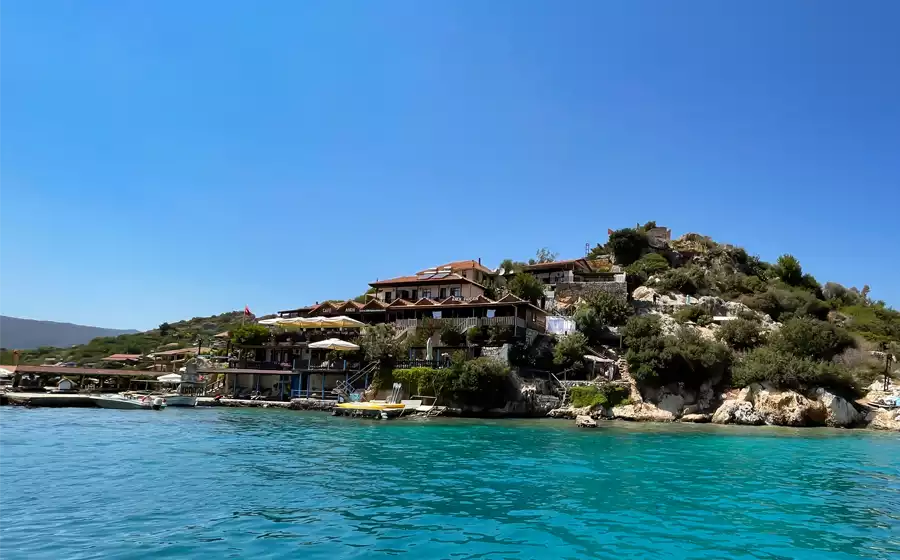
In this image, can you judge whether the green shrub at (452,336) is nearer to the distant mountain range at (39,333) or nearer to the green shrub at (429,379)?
the green shrub at (429,379)

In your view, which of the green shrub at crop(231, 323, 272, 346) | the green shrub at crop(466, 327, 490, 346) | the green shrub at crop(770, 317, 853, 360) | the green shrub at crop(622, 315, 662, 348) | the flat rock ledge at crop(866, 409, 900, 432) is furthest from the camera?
the green shrub at crop(231, 323, 272, 346)

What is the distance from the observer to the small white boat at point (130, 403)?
3628 centimetres

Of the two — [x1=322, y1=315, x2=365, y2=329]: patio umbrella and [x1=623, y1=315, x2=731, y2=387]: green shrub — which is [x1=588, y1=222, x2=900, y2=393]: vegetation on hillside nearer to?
[x1=623, y1=315, x2=731, y2=387]: green shrub

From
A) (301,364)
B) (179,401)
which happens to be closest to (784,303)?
(301,364)

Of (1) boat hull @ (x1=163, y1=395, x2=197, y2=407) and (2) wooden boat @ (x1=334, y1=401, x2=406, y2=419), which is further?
(1) boat hull @ (x1=163, y1=395, x2=197, y2=407)

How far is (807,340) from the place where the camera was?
36875 mm

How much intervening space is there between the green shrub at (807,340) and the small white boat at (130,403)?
43.0m

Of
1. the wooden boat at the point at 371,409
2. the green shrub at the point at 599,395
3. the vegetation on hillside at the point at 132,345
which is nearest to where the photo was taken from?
the wooden boat at the point at 371,409

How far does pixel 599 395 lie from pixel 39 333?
328 ft

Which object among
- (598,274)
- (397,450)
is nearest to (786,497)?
(397,450)

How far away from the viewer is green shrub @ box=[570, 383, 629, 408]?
114 feet

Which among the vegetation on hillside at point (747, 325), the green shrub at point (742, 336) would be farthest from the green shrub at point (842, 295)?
the green shrub at point (742, 336)

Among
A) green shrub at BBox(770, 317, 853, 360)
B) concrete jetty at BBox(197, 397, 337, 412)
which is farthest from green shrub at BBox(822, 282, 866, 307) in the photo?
concrete jetty at BBox(197, 397, 337, 412)

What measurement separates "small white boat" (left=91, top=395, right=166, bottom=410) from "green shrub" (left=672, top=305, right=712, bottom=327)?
132ft
